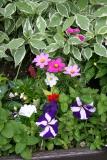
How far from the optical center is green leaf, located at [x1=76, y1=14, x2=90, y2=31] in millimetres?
2650

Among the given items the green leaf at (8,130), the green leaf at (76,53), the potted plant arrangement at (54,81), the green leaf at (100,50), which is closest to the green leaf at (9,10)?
the potted plant arrangement at (54,81)

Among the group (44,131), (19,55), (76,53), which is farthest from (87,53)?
(44,131)

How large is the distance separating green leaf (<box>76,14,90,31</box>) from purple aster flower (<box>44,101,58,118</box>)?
528mm

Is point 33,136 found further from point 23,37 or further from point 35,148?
point 23,37

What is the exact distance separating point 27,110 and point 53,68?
27 centimetres

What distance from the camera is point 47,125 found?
2.27 meters

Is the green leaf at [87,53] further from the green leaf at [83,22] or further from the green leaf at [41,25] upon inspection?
the green leaf at [41,25]

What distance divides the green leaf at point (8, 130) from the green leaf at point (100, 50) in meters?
0.69

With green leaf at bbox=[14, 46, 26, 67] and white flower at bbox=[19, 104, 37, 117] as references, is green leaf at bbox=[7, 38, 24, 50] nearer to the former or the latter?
green leaf at bbox=[14, 46, 26, 67]

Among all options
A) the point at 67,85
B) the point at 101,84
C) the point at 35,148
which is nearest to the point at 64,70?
the point at 67,85

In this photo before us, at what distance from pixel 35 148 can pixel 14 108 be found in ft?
0.79

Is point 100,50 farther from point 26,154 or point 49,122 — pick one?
point 26,154

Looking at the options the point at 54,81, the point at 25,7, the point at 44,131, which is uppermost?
the point at 25,7

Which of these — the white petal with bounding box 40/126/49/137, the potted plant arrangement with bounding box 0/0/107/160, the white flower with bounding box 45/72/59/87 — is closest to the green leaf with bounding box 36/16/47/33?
the potted plant arrangement with bounding box 0/0/107/160
